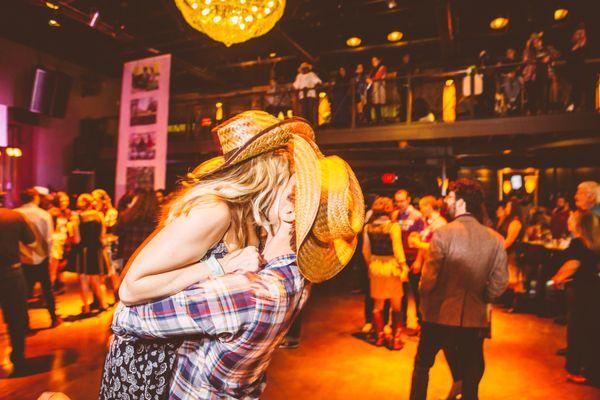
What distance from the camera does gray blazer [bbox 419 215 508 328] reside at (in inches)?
97.2

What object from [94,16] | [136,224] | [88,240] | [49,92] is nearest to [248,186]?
[136,224]

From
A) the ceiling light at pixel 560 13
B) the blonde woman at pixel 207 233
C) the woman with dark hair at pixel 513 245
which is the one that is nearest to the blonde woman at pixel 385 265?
the woman with dark hair at pixel 513 245

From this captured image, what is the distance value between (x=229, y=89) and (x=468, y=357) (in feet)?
42.6

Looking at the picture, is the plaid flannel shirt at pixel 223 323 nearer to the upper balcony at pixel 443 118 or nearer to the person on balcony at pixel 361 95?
the upper balcony at pixel 443 118

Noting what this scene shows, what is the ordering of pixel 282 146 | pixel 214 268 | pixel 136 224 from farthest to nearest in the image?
pixel 136 224
pixel 282 146
pixel 214 268

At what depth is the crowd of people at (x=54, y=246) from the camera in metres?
3.56

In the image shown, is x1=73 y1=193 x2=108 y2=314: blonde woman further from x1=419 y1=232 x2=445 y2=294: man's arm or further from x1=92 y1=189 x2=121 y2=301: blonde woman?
x1=419 y1=232 x2=445 y2=294: man's arm

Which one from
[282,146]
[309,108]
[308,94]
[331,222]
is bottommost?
[331,222]

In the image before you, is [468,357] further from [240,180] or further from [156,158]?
[156,158]

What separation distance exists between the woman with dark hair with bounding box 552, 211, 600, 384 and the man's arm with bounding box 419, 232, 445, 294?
69.1 inches

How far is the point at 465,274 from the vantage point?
252 cm

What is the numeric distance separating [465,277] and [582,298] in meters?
1.90

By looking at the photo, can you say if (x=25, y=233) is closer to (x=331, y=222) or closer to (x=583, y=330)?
(x=331, y=222)

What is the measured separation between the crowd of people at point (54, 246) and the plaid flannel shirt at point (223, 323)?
2857mm
